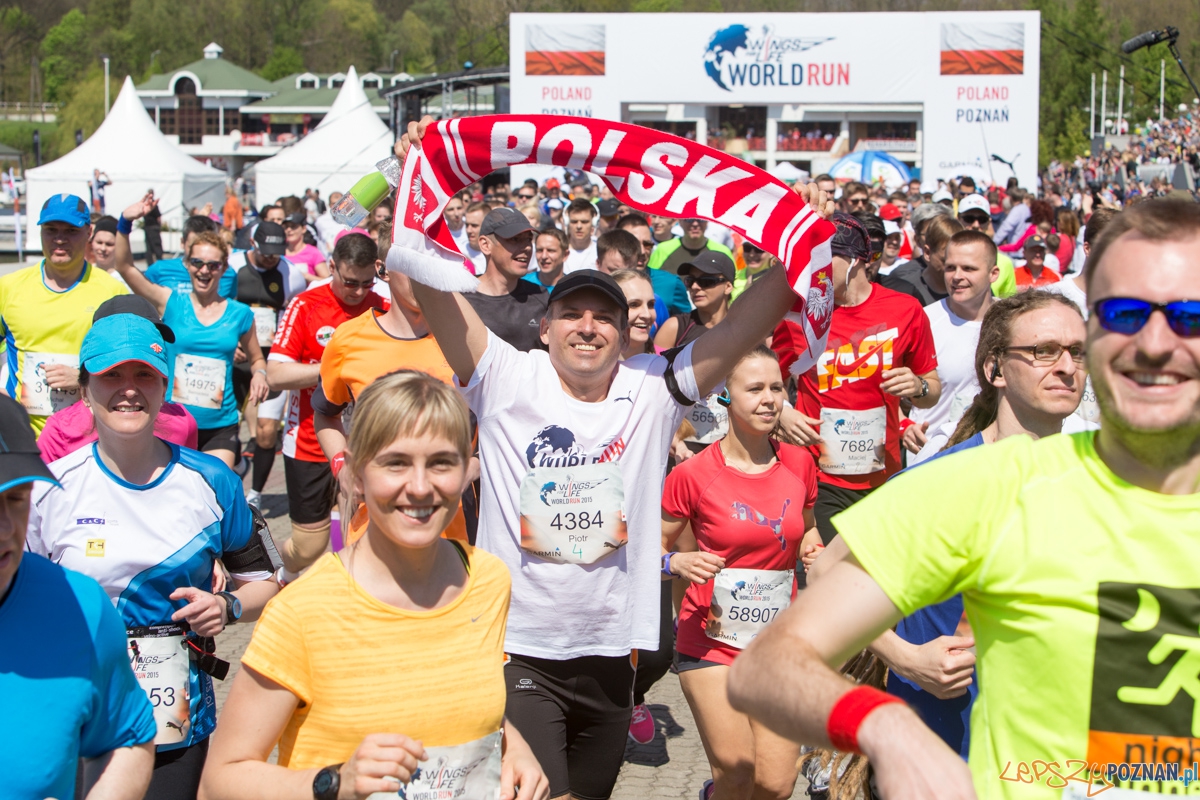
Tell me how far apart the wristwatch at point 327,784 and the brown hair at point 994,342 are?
2017 mm

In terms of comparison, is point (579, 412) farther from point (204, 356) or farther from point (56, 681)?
point (204, 356)

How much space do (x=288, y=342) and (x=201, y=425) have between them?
41.4 inches

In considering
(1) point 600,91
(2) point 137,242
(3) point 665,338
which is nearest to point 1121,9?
(1) point 600,91

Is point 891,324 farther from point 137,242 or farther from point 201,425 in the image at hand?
point 137,242

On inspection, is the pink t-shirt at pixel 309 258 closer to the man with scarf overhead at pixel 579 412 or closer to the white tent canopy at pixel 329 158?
the man with scarf overhead at pixel 579 412

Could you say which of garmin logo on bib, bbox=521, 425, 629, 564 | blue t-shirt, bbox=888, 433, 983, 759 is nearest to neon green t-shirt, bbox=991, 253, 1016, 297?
garmin logo on bib, bbox=521, 425, 629, 564

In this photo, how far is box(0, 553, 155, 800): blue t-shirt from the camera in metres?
2.30

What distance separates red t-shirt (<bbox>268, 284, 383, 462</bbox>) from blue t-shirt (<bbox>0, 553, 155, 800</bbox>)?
4.55 meters

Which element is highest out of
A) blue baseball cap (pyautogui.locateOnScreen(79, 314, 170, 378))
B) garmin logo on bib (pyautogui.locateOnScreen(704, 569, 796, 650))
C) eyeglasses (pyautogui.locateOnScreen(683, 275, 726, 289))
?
eyeglasses (pyautogui.locateOnScreen(683, 275, 726, 289))

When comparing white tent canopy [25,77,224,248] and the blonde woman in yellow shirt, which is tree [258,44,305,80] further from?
the blonde woman in yellow shirt

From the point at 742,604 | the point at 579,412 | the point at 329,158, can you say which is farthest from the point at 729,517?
the point at 329,158

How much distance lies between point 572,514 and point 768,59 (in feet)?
108

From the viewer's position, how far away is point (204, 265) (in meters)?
7.79

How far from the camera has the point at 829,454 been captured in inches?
239
